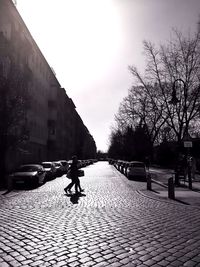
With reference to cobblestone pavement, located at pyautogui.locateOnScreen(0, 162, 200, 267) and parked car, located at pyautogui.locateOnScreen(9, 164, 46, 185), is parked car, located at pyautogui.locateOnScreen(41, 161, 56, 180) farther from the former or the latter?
cobblestone pavement, located at pyautogui.locateOnScreen(0, 162, 200, 267)

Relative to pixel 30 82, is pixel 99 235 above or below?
below

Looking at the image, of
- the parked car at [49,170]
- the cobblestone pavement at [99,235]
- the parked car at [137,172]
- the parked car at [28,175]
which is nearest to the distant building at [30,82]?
the parked car at [49,170]

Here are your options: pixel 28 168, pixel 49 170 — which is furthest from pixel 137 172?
pixel 28 168

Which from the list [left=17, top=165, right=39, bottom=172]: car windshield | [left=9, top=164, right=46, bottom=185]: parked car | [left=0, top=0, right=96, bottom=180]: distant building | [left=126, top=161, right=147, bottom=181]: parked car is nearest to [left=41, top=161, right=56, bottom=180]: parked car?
[left=0, top=0, right=96, bottom=180]: distant building

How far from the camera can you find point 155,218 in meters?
9.09

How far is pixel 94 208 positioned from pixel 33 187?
9.62 metres

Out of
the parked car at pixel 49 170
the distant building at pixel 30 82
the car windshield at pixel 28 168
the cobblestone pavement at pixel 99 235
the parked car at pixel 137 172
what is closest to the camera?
the cobblestone pavement at pixel 99 235

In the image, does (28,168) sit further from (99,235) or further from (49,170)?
(99,235)

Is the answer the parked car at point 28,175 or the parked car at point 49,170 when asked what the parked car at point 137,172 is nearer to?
the parked car at point 49,170

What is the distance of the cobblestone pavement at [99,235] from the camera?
522 centimetres

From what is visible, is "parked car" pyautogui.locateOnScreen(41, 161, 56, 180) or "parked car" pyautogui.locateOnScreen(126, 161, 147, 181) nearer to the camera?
Answer: "parked car" pyautogui.locateOnScreen(41, 161, 56, 180)

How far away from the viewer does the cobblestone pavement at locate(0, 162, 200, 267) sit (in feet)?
17.1

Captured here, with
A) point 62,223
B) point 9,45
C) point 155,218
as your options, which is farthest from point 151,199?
point 9,45

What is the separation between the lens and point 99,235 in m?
6.86
